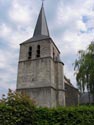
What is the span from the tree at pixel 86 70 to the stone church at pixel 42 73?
12.3ft

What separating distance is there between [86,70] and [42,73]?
6077mm

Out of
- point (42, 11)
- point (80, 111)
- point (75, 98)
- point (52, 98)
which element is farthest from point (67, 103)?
point (80, 111)

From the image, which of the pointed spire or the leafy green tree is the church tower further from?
the leafy green tree

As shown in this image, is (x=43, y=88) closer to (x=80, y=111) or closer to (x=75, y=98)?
(x=75, y=98)

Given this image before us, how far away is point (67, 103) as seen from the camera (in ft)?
94.3

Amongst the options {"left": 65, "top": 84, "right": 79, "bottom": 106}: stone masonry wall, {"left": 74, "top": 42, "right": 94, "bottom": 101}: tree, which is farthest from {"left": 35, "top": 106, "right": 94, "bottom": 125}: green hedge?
{"left": 65, "top": 84, "right": 79, "bottom": 106}: stone masonry wall

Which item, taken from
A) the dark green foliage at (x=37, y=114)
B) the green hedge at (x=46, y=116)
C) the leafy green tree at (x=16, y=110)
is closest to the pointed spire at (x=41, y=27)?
the leafy green tree at (x=16, y=110)

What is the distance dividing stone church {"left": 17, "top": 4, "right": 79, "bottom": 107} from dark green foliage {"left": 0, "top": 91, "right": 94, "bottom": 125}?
11685 mm

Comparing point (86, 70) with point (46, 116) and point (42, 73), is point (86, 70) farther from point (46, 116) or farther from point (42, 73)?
point (46, 116)

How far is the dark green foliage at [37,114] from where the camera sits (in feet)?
36.1

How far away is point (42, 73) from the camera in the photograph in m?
25.5

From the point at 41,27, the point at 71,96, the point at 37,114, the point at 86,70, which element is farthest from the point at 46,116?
the point at 41,27

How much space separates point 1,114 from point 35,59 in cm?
1632

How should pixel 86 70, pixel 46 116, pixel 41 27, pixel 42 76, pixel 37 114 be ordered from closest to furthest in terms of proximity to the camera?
pixel 46 116
pixel 37 114
pixel 86 70
pixel 42 76
pixel 41 27
